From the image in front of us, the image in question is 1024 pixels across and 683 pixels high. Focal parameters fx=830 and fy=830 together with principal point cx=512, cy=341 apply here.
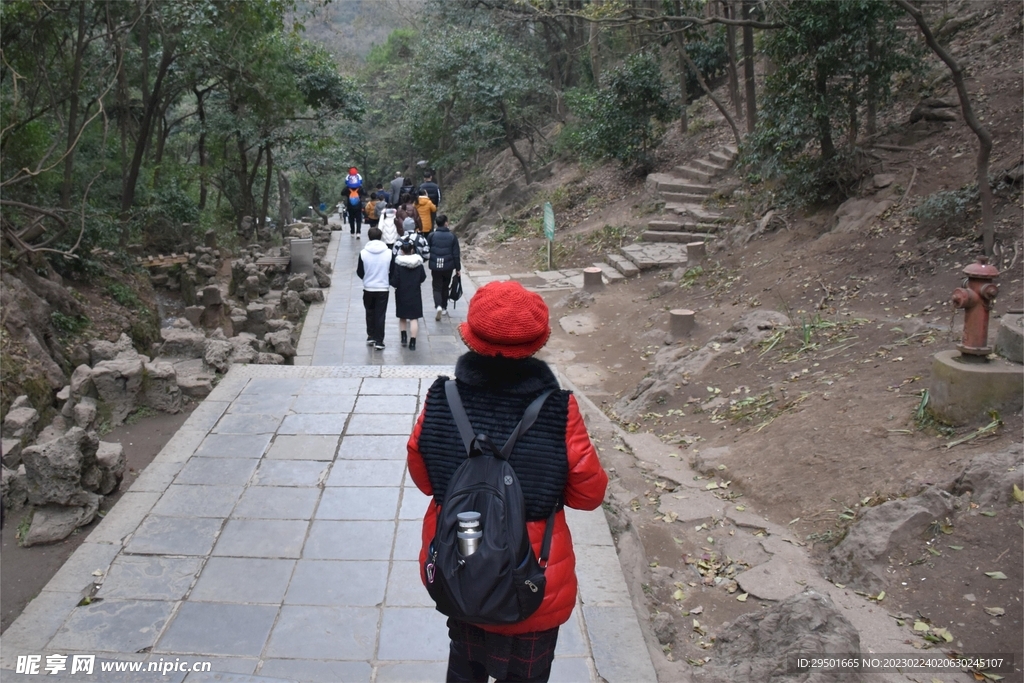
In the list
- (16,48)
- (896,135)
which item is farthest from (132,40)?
(896,135)

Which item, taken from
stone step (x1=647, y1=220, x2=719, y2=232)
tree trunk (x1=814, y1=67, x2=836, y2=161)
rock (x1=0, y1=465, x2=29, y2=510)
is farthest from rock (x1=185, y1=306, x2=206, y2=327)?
tree trunk (x1=814, y1=67, x2=836, y2=161)

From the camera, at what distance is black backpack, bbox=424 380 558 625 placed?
2324mm

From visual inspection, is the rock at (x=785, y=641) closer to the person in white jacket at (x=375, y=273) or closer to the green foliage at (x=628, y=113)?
the person in white jacket at (x=375, y=273)

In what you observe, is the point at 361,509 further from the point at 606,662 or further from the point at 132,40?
the point at 132,40

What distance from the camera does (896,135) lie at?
12711 millimetres

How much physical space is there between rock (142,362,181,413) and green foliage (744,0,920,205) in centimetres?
930

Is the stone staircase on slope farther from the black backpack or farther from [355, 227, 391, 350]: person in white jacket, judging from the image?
the black backpack

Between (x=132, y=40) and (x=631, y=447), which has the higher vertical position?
(x=132, y=40)

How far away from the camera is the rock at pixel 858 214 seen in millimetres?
11031

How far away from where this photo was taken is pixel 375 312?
32.3ft

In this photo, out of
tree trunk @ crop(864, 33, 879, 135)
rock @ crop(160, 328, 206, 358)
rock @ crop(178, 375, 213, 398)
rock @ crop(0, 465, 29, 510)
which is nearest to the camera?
rock @ crop(0, 465, 29, 510)

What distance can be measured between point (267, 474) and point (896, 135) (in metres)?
11.2

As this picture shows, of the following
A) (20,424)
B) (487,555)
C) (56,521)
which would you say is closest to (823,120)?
(20,424)

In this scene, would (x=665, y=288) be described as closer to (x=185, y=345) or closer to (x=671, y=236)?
(x=671, y=236)
